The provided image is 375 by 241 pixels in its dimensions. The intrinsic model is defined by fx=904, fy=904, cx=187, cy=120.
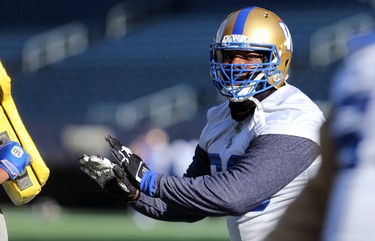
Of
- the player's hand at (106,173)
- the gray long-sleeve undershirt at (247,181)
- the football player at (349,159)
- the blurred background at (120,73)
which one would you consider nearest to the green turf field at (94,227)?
the blurred background at (120,73)

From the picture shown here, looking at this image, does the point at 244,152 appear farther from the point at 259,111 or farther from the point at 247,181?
the point at 247,181

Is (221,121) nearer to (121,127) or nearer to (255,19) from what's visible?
(255,19)

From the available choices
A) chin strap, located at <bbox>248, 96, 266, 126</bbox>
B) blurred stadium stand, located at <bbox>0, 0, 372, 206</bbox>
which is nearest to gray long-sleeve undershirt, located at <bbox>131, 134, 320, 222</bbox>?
chin strap, located at <bbox>248, 96, 266, 126</bbox>

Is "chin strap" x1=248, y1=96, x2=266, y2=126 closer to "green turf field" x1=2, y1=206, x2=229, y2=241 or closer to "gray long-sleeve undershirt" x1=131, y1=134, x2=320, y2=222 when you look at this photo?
"gray long-sleeve undershirt" x1=131, y1=134, x2=320, y2=222

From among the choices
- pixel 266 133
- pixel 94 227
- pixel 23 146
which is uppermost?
pixel 266 133

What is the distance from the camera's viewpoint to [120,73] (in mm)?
18141

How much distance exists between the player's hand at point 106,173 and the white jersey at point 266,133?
37 cm

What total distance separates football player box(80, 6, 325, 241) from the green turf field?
7.39 metres

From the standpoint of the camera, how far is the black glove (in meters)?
3.32

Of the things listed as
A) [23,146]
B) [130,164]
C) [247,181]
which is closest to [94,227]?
[23,146]

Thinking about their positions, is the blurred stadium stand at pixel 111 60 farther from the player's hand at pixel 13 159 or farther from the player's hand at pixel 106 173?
the player's hand at pixel 106 173

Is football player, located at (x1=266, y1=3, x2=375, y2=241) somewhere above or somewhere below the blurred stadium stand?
above

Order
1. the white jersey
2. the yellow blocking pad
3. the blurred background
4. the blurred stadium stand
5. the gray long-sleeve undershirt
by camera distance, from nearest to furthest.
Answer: the gray long-sleeve undershirt < the white jersey < the yellow blocking pad < the blurred background < the blurred stadium stand

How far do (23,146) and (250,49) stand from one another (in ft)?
3.47
